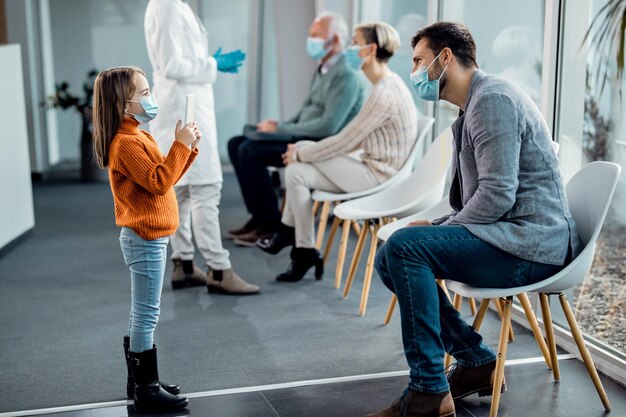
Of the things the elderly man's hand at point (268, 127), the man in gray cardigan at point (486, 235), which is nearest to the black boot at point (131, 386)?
the man in gray cardigan at point (486, 235)

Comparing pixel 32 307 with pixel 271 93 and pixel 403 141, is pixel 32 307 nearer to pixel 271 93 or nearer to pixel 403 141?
pixel 403 141

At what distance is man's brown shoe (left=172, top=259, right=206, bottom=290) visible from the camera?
4707 mm

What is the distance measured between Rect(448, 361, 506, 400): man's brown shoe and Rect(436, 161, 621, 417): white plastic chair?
0.35 ft

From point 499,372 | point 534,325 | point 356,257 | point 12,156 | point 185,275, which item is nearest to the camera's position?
point 499,372

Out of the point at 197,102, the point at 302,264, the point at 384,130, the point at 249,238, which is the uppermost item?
the point at 197,102

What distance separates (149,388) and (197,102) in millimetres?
1737

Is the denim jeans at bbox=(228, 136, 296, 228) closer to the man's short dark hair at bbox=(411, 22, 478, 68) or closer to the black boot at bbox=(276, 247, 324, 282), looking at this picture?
the black boot at bbox=(276, 247, 324, 282)

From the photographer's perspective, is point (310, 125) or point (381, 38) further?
point (310, 125)

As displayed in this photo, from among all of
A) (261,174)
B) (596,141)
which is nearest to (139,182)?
(596,141)

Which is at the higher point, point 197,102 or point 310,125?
point 197,102

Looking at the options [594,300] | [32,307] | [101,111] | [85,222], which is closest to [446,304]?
[594,300]

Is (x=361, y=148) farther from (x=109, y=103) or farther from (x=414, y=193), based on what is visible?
(x=109, y=103)

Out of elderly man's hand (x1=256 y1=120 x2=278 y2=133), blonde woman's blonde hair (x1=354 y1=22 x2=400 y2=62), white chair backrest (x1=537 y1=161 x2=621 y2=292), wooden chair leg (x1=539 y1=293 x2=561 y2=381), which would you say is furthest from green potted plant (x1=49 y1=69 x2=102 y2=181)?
white chair backrest (x1=537 y1=161 x2=621 y2=292)

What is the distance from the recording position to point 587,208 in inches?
115
